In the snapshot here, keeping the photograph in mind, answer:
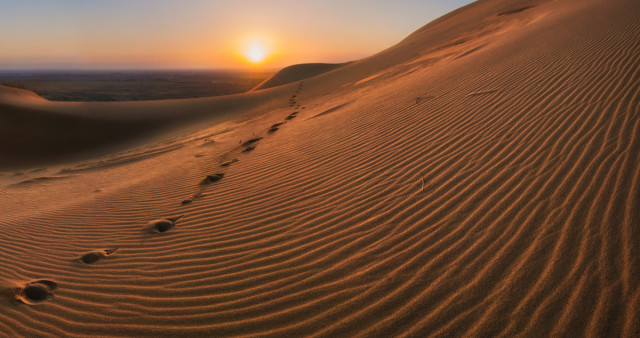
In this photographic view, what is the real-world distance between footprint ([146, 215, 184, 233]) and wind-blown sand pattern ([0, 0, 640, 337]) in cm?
13

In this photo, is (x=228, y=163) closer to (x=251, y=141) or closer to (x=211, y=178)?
(x=211, y=178)

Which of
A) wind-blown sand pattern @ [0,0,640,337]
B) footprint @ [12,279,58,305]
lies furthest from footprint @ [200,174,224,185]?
footprint @ [12,279,58,305]

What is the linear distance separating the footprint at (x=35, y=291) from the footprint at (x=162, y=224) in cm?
102

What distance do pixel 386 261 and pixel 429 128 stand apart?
2946 millimetres

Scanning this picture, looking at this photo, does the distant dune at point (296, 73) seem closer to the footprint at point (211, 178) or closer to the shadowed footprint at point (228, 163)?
the shadowed footprint at point (228, 163)

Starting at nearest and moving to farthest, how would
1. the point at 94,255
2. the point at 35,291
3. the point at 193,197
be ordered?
the point at 35,291, the point at 94,255, the point at 193,197

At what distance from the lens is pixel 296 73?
3712cm

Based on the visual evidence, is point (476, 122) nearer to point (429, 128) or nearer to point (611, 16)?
point (429, 128)

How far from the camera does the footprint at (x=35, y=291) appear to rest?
262 cm

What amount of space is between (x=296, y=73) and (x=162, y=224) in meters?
35.2

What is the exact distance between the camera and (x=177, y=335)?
6.98ft

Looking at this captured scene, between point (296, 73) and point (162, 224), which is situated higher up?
point (296, 73)

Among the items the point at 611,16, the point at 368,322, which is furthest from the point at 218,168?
the point at 611,16

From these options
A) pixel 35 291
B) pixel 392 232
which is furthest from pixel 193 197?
pixel 392 232
